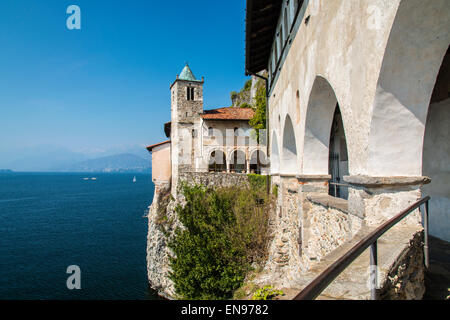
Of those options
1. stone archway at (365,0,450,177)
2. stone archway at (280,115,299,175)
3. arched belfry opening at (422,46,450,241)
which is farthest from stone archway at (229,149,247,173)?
stone archway at (365,0,450,177)

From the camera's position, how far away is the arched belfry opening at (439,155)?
5.91 m

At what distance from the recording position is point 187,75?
33.8m

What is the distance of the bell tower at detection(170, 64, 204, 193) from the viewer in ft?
104

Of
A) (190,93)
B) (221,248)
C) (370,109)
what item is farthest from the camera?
(190,93)

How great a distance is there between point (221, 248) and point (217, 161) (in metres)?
17.5

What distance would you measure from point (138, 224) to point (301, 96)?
42806 mm

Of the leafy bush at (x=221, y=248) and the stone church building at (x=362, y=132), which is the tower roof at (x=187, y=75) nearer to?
the leafy bush at (x=221, y=248)

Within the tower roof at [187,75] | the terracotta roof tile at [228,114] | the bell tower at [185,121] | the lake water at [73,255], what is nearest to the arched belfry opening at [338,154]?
the lake water at [73,255]

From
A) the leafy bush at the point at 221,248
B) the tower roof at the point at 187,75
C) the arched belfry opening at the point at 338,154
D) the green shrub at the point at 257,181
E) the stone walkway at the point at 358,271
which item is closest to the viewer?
the stone walkway at the point at 358,271

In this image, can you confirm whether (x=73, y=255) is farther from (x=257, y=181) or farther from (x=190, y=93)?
(x=257, y=181)

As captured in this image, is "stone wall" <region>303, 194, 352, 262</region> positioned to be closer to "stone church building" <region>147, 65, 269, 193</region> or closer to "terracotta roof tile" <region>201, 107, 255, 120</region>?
"stone church building" <region>147, 65, 269, 193</region>

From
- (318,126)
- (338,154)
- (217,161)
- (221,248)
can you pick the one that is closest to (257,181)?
(221,248)

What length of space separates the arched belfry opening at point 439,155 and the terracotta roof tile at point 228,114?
26.4 metres

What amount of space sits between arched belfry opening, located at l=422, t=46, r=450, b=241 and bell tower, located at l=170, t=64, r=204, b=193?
26802 millimetres
